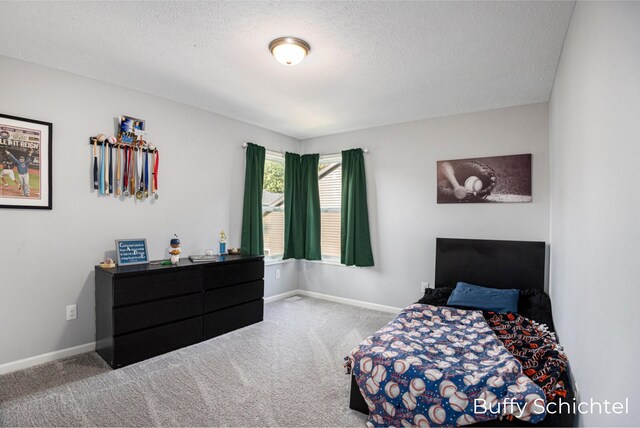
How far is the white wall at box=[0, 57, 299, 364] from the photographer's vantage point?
2.62 meters

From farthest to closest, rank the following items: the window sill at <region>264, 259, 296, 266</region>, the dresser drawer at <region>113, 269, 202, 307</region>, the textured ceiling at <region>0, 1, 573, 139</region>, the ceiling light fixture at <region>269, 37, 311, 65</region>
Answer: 1. the window sill at <region>264, 259, 296, 266</region>
2. the dresser drawer at <region>113, 269, 202, 307</region>
3. the ceiling light fixture at <region>269, 37, 311, 65</region>
4. the textured ceiling at <region>0, 1, 573, 139</region>

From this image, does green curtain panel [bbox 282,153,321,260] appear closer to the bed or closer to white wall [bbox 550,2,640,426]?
the bed

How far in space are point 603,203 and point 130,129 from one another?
11.8ft

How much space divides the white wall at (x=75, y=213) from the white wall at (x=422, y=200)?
213 cm

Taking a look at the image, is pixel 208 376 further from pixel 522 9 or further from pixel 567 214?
pixel 522 9

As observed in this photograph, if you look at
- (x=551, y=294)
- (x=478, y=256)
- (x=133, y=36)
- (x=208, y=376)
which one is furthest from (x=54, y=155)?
(x=551, y=294)

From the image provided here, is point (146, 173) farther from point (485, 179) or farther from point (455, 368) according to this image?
point (485, 179)

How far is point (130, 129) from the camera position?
3.19m

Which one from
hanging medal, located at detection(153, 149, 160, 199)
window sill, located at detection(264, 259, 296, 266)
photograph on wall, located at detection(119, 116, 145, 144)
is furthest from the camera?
window sill, located at detection(264, 259, 296, 266)

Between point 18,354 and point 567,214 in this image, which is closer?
point 567,214

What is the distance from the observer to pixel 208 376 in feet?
8.45

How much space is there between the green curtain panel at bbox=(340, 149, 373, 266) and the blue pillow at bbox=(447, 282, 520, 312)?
1363 millimetres

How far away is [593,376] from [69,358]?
3661mm

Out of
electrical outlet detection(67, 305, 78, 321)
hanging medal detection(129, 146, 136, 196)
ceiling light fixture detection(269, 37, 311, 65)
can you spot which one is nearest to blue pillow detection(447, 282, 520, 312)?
ceiling light fixture detection(269, 37, 311, 65)
